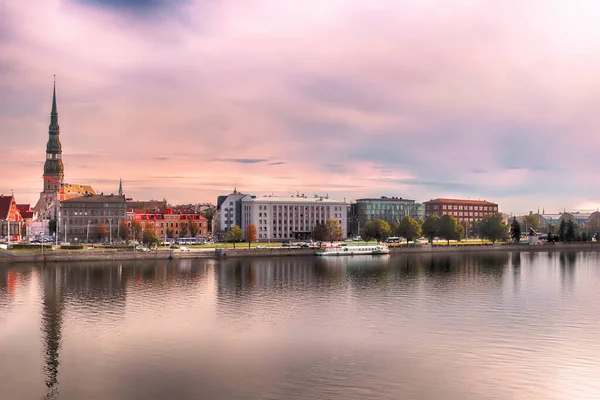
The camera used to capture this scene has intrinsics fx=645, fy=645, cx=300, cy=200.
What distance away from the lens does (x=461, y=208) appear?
607ft

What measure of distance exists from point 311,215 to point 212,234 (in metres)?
23.3

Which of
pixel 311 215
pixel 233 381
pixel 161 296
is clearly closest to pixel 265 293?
pixel 161 296

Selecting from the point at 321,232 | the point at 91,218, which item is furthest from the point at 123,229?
the point at 321,232

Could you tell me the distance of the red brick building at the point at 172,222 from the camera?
12744cm

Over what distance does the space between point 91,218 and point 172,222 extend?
19.3 m

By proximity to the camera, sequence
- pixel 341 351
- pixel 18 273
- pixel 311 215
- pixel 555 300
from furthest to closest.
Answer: pixel 311 215 → pixel 18 273 → pixel 555 300 → pixel 341 351

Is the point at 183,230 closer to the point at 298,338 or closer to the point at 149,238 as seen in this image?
the point at 149,238

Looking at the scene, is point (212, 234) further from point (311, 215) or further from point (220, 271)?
point (220, 271)

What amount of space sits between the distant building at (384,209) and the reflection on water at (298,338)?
99.5 metres

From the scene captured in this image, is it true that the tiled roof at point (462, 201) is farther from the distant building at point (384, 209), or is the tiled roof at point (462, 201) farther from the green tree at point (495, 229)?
the green tree at point (495, 229)

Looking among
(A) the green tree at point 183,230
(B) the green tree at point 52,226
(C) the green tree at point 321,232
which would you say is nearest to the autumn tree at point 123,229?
(A) the green tree at point 183,230

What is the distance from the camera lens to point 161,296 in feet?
152

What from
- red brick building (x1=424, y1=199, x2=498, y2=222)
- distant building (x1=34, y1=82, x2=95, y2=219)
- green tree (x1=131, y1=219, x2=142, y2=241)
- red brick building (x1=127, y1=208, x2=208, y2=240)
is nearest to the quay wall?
green tree (x1=131, y1=219, x2=142, y2=241)

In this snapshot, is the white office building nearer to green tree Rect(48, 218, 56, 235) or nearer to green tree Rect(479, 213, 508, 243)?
green tree Rect(479, 213, 508, 243)
